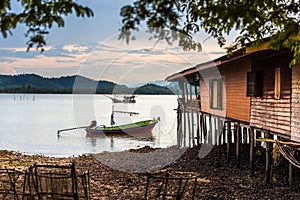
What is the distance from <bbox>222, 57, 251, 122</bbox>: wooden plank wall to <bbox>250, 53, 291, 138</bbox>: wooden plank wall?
0.59 metres

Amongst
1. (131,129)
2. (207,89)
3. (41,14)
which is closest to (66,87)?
(131,129)

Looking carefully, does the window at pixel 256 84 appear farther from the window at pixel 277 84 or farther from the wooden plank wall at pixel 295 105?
the wooden plank wall at pixel 295 105

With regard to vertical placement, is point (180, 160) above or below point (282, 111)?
below

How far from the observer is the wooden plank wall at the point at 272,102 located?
34.9 feet

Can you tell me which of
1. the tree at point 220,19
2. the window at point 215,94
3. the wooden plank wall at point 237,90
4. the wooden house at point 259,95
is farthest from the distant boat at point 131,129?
the tree at point 220,19

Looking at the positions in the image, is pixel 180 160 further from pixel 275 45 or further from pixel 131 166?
pixel 275 45

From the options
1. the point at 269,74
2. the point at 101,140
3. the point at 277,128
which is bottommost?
the point at 101,140

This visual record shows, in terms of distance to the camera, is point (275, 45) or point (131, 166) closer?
point (275, 45)

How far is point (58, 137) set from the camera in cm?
4316

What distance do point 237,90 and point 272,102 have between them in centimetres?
309

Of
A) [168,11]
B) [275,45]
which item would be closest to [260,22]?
[275,45]

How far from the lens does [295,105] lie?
10.1 meters

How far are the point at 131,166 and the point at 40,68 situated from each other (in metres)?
25.5

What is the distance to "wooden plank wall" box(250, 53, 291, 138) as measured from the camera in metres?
10.6
